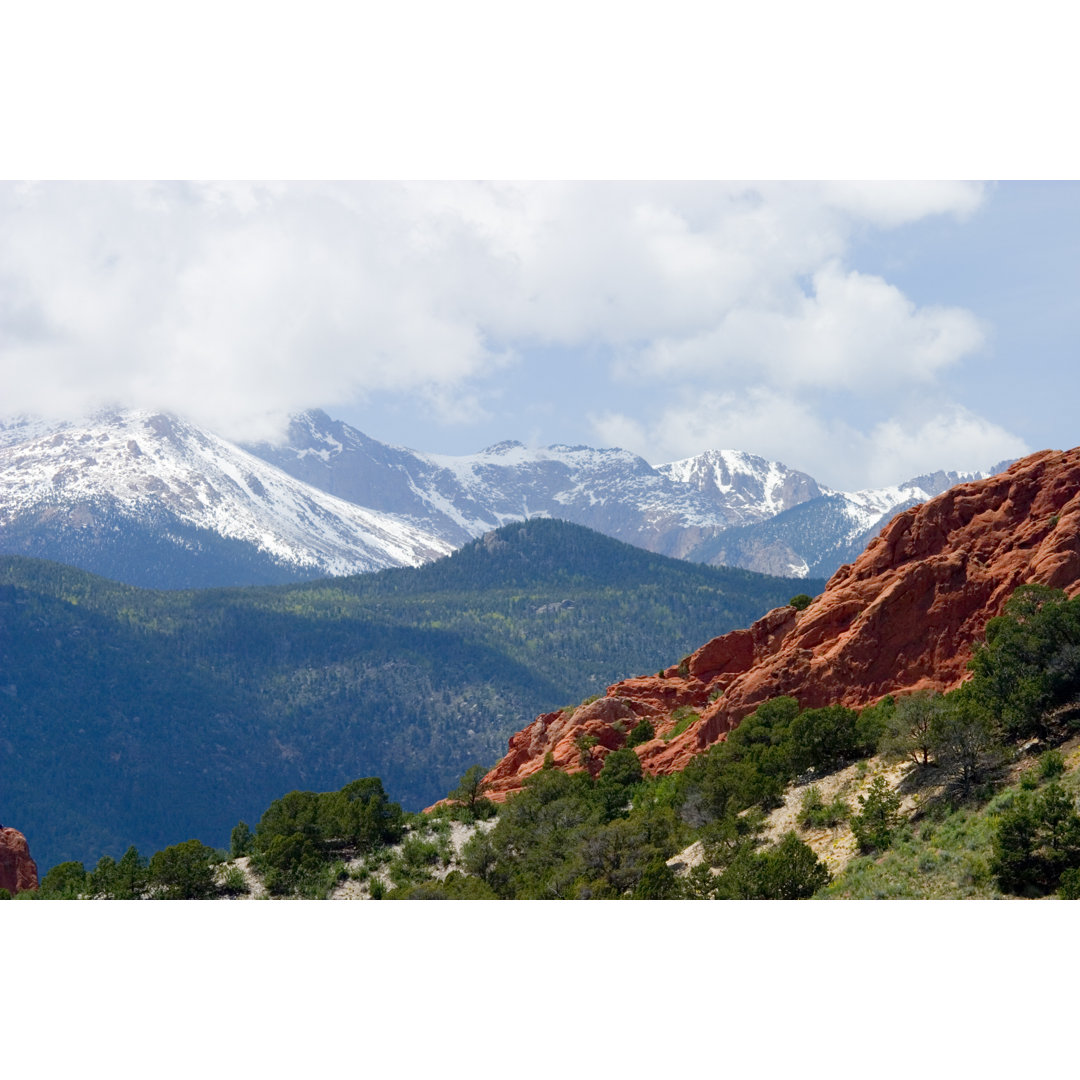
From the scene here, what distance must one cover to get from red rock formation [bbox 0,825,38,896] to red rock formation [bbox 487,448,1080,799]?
4419 cm

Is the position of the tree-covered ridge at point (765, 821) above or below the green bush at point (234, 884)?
above

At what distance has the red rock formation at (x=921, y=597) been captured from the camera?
6319cm

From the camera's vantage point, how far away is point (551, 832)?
66438 millimetres

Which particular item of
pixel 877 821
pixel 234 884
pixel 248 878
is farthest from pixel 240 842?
pixel 877 821

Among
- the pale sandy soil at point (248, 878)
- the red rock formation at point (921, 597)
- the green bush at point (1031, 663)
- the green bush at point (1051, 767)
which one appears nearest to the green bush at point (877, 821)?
the green bush at point (1051, 767)

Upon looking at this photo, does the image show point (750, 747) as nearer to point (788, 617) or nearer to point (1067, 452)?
point (788, 617)

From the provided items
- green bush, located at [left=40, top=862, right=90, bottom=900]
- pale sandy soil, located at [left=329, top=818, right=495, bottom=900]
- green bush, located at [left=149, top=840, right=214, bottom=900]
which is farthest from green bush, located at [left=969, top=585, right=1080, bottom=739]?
green bush, located at [left=40, top=862, right=90, bottom=900]

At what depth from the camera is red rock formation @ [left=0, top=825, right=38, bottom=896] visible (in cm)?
7850

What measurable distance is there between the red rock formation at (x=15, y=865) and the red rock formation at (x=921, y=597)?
145ft

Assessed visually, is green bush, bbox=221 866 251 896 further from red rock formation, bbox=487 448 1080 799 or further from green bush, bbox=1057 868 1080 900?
green bush, bbox=1057 868 1080 900

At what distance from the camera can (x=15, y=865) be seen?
7975cm

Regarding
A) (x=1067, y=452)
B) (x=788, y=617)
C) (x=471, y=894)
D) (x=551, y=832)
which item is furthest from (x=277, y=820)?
(x=1067, y=452)

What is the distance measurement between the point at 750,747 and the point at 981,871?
89.9ft

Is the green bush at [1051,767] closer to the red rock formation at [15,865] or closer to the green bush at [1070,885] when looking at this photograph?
the green bush at [1070,885]
